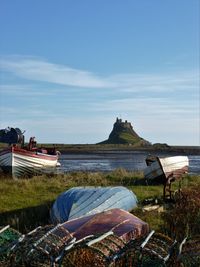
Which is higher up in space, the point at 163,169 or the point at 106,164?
the point at 163,169

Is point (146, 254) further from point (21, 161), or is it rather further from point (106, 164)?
point (106, 164)

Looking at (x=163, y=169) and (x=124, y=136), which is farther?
(x=124, y=136)

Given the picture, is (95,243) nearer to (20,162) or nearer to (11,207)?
(11,207)

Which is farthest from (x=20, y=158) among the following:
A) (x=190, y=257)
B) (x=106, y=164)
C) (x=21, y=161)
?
(x=190, y=257)

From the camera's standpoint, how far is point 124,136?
137 metres

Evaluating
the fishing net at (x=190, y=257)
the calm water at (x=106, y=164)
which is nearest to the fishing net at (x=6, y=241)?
the fishing net at (x=190, y=257)

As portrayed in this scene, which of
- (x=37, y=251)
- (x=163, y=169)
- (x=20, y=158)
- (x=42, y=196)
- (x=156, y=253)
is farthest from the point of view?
(x=20, y=158)

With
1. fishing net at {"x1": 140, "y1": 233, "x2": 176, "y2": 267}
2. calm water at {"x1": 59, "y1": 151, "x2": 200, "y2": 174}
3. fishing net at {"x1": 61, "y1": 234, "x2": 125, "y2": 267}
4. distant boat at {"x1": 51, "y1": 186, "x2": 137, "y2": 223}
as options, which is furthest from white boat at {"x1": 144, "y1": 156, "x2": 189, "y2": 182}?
fishing net at {"x1": 61, "y1": 234, "x2": 125, "y2": 267}

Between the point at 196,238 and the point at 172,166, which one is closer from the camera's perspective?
the point at 196,238

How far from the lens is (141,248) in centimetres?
645

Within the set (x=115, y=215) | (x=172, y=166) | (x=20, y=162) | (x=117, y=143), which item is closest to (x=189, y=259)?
(x=115, y=215)

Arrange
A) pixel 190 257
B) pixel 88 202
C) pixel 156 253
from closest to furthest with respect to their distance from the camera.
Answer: pixel 190 257
pixel 156 253
pixel 88 202

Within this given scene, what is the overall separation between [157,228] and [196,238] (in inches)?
158

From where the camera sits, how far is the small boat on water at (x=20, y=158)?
1181 inches
